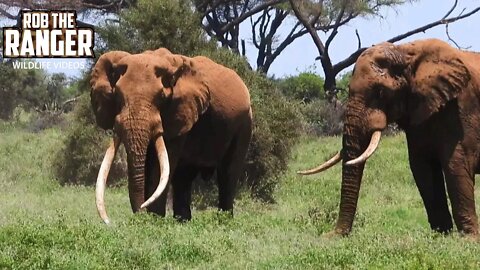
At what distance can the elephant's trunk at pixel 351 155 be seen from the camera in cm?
889

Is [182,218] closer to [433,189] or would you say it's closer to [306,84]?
→ [433,189]

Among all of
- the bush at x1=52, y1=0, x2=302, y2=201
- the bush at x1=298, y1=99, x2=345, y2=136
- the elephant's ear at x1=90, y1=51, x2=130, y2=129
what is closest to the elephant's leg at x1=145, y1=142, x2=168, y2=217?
the elephant's ear at x1=90, y1=51, x2=130, y2=129

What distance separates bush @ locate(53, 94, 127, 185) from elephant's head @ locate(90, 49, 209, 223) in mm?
6775

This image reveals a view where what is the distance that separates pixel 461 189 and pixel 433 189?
2.74 ft

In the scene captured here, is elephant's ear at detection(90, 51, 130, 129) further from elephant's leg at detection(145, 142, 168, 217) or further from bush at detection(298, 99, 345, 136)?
bush at detection(298, 99, 345, 136)

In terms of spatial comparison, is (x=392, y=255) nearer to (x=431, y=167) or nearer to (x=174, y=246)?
(x=174, y=246)

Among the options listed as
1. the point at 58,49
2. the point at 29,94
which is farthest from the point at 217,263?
the point at 29,94

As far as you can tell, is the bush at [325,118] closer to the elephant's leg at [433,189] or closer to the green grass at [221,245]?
the green grass at [221,245]

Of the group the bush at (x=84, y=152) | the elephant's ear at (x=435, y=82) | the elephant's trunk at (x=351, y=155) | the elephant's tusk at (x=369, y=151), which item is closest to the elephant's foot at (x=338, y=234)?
the elephant's trunk at (x=351, y=155)

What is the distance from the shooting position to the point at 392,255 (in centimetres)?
740

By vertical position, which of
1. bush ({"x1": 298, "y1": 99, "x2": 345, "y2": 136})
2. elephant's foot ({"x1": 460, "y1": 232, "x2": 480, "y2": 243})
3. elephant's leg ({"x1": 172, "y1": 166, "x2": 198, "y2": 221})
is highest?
bush ({"x1": 298, "y1": 99, "x2": 345, "y2": 136})

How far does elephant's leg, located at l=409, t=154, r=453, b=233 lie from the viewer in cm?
980

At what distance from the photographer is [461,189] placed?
912cm

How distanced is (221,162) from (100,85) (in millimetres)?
2228
